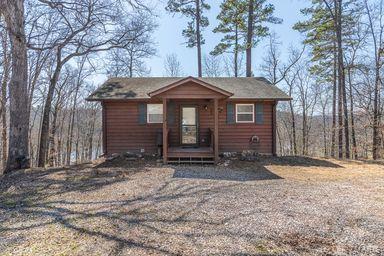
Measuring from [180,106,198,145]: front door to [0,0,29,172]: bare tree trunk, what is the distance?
6119 mm

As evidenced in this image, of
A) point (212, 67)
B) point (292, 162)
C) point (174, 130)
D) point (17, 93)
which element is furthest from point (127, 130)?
point (212, 67)

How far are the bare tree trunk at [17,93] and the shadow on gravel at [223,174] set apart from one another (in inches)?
209

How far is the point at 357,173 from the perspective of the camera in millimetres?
8398

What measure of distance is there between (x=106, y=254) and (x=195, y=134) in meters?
8.71

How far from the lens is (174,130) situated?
450 inches

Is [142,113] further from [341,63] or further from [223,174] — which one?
[341,63]

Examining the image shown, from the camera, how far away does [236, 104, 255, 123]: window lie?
37.3 ft

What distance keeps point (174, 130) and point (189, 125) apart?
738 mm

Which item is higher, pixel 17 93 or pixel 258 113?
pixel 17 93

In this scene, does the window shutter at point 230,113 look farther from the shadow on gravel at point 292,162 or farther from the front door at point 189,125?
the shadow on gravel at point 292,162

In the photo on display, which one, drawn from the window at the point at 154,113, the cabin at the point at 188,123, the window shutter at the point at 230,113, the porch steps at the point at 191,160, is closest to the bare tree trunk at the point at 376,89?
the cabin at the point at 188,123

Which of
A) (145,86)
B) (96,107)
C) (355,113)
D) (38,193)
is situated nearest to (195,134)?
(145,86)

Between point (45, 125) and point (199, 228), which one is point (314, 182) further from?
point (45, 125)

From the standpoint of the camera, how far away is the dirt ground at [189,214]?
3139 mm
